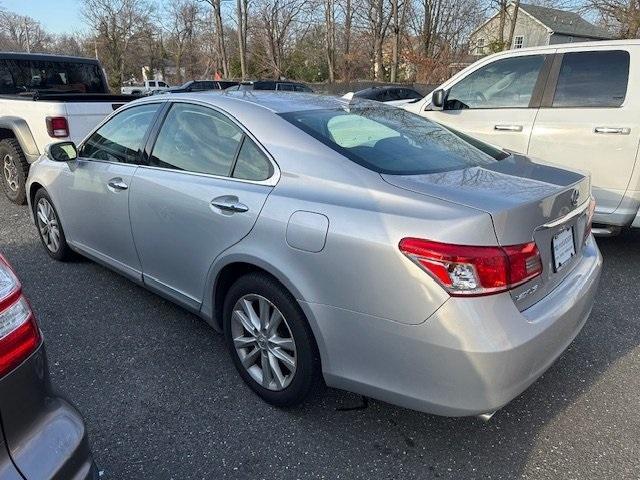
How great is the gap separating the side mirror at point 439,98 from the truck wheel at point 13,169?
5019 millimetres

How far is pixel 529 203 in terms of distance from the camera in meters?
1.96

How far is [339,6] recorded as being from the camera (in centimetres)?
3441

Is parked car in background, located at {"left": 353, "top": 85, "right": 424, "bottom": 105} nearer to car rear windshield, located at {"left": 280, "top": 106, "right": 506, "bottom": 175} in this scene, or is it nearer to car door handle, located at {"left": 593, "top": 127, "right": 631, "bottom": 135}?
car door handle, located at {"left": 593, "top": 127, "right": 631, "bottom": 135}

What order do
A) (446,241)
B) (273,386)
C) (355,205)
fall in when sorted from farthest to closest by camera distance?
(273,386) < (355,205) < (446,241)

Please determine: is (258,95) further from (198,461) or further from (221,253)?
(198,461)

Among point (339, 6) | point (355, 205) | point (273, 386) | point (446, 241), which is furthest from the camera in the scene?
point (339, 6)

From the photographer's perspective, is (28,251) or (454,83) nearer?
(28,251)

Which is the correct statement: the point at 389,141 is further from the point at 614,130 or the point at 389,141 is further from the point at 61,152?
the point at 614,130

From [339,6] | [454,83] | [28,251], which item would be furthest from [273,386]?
[339,6]

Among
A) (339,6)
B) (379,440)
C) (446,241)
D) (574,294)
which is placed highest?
(339,6)

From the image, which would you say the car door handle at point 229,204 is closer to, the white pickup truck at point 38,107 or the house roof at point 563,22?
the white pickup truck at point 38,107

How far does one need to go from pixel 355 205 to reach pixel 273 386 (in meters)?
1.06

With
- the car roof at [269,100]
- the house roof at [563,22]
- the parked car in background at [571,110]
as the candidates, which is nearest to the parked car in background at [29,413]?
the car roof at [269,100]

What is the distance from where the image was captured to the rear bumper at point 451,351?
1.82 meters
